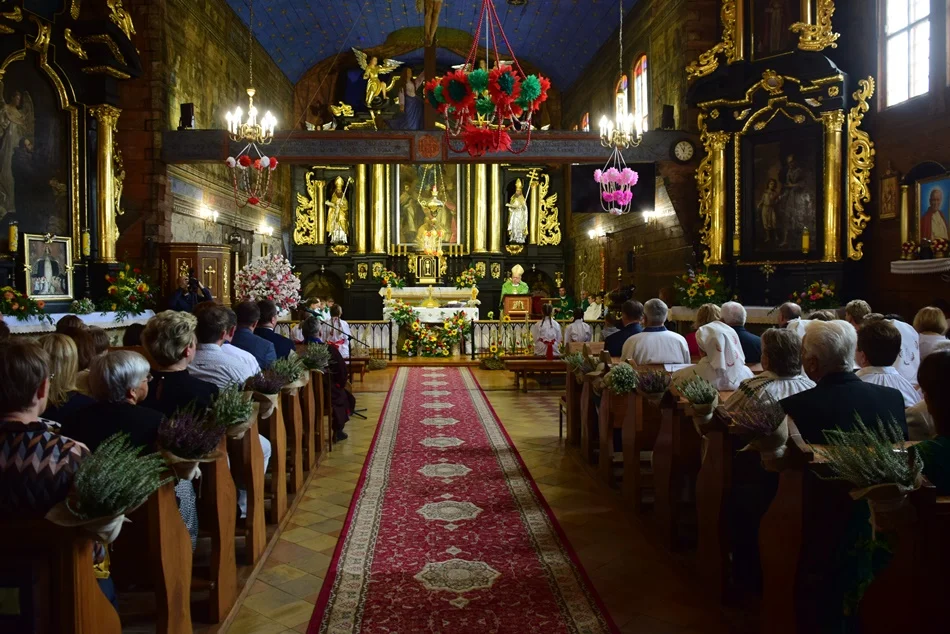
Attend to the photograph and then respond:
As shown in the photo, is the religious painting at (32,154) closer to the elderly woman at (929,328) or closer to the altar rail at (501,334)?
the altar rail at (501,334)

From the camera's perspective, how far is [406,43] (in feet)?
75.1

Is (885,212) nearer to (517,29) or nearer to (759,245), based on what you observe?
(759,245)

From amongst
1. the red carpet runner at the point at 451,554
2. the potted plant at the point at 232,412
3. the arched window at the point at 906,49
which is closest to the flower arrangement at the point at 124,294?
the red carpet runner at the point at 451,554

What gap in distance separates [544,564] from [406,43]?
69.7 feet

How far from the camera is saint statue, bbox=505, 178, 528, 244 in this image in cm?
2347

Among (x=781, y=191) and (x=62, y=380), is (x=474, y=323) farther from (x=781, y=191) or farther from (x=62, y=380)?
(x=62, y=380)

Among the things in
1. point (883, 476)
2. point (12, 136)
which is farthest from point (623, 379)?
point (12, 136)

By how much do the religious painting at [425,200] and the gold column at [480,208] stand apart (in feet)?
1.81

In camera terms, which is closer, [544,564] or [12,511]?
[12,511]

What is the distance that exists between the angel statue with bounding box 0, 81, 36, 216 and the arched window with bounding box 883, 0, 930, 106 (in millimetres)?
11929

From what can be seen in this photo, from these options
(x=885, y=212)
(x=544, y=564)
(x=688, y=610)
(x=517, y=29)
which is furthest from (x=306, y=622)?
(x=517, y=29)

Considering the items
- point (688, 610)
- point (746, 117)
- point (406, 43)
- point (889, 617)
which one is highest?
point (406, 43)

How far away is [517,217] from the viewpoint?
23.5m

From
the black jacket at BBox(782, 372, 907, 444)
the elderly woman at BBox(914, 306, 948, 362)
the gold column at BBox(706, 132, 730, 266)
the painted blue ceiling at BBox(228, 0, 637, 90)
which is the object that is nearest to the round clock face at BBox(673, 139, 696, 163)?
the gold column at BBox(706, 132, 730, 266)
